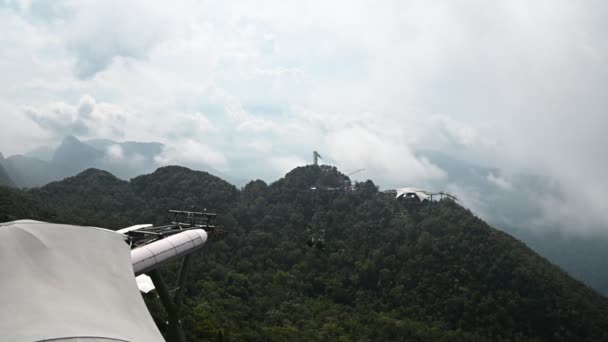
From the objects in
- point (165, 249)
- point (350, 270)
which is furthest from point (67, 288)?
point (350, 270)

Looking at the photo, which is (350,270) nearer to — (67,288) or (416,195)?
(416,195)

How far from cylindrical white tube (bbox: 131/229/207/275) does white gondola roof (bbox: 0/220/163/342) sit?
16.8 ft

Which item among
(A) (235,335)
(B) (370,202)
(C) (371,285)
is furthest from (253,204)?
(A) (235,335)

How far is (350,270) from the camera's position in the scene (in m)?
55.9

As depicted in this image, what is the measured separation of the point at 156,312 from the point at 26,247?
20.1 meters

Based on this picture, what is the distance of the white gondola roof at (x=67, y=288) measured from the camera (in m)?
6.04

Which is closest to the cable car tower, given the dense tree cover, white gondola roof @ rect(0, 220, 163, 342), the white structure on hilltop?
white gondola roof @ rect(0, 220, 163, 342)

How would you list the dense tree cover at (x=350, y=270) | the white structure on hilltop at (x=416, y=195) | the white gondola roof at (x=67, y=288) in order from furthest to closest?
the white structure on hilltop at (x=416, y=195), the dense tree cover at (x=350, y=270), the white gondola roof at (x=67, y=288)

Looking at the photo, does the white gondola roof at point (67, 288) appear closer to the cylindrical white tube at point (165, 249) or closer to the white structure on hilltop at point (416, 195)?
the cylindrical white tube at point (165, 249)

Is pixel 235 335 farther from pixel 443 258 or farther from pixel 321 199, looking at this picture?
pixel 321 199

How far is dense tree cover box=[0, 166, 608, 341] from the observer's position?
42062 millimetres

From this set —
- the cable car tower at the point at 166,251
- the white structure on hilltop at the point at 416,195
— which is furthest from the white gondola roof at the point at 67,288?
the white structure on hilltop at the point at 416,195

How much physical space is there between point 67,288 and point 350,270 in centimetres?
5047

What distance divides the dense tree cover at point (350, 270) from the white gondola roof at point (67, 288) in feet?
68.4
